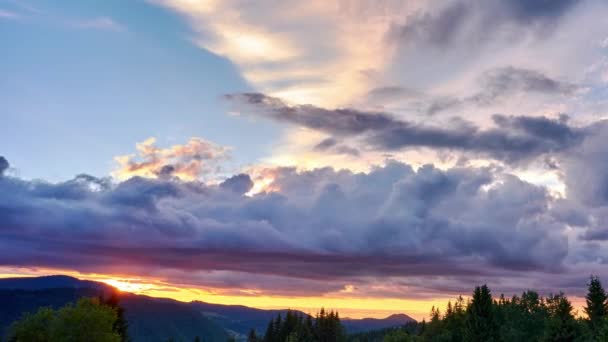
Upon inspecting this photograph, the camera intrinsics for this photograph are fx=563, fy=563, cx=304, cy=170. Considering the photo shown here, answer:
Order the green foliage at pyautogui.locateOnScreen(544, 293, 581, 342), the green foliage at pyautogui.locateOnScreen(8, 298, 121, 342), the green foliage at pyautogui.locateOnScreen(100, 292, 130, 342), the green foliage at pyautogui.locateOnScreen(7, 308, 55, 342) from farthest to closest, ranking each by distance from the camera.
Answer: the green foliage at pyautogui.locateOnScreen(100, 292, 130, 342), the green foliage at pyautogui.locateOnScreen(7, 308, 55, 342), the green foliage at pyautogui.locateOnScreen(8, 298, 121, 342), the green foliage at pyautogui.locateOnScreen(544, 293, 581, 342)

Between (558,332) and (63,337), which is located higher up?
(558,332)

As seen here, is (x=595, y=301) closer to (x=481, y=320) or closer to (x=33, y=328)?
(x=481, y=320)

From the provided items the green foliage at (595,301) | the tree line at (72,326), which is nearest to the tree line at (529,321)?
the green foliage at (595,301)

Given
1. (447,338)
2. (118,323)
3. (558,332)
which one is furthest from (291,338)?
(558,332)

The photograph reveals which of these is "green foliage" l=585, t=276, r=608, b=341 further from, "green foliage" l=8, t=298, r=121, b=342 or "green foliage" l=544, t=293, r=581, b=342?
"green foliage" l=8, t=298, r=121, b=342

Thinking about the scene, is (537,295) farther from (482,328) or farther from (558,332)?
(558,332)

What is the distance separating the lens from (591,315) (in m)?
111

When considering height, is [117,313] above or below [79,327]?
above

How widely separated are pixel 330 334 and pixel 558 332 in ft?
396

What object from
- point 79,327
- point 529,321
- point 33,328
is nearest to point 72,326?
point 79,327

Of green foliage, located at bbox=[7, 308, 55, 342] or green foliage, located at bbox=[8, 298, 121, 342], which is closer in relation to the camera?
green foliage, located at bbox=[8, 298, 121, 342]

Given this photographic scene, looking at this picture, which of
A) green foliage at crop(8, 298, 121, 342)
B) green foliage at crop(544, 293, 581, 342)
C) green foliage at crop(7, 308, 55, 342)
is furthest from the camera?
green foliage at crop(7, 308, 55, 342)

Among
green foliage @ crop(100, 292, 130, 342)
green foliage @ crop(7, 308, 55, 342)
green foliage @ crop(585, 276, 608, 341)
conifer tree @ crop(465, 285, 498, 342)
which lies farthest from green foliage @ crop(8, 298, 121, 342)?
green foliage @ crop(585, 276, 608, 341)

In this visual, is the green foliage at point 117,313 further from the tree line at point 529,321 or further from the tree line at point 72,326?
the tree line at point 529,321
